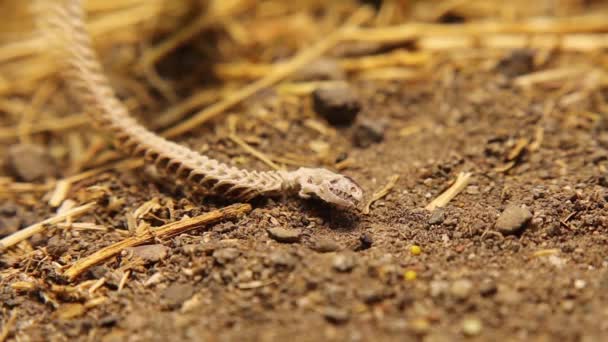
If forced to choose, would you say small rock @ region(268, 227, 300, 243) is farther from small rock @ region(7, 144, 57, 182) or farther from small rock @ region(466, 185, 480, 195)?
small rock @ region(7, 144, 57, 182)

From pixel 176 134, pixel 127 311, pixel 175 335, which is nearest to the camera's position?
pixel 175 335

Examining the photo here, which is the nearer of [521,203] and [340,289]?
[340,289]

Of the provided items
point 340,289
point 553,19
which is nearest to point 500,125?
point 553,19

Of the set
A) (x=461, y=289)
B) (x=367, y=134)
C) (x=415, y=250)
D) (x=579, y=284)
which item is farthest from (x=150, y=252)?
(x=579, y=284)

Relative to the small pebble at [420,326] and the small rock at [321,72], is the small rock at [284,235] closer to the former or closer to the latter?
the small pebble at [420,326]

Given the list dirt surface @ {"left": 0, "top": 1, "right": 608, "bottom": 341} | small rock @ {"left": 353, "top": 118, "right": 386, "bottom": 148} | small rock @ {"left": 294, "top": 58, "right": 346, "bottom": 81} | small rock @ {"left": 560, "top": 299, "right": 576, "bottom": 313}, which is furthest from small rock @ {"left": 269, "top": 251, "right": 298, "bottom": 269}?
small rock @ {"left": 294, "top": 58, "right": 346, "bottom": 81}

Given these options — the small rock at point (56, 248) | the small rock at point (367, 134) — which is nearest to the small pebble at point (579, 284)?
the small rock at point (367, 134)

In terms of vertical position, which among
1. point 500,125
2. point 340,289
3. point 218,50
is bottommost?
point 340,289

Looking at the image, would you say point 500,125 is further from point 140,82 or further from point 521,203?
point 140,82
